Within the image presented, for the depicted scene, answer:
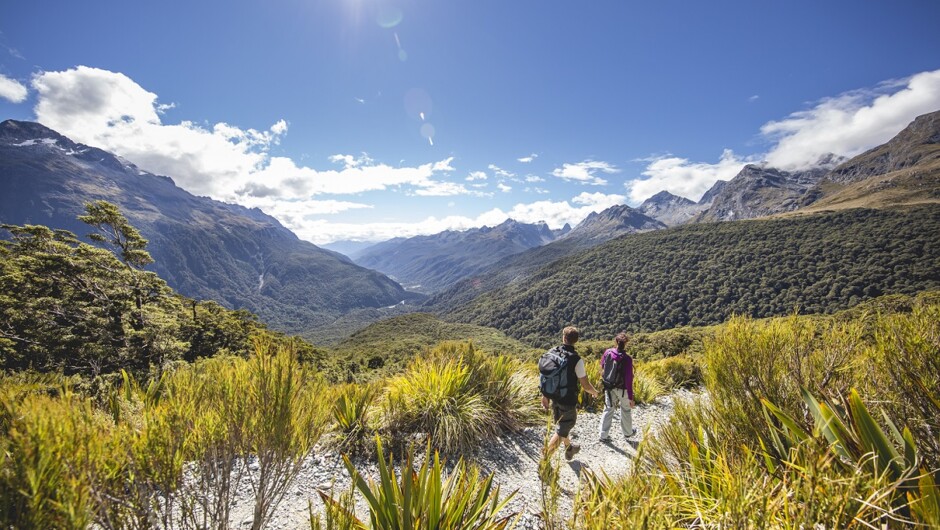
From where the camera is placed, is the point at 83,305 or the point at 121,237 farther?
the point at 121,237

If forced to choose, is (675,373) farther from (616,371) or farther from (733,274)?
(733,274)

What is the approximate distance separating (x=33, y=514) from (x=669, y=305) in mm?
119367

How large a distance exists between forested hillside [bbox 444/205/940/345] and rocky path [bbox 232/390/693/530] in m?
84.8

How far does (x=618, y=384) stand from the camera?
20.5ft

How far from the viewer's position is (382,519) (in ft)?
7.77

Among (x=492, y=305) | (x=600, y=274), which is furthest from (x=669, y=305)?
(x=492, y=305)

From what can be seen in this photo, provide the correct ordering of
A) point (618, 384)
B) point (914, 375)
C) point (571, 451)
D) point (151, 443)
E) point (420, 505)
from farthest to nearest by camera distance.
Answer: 1. point (618, 384)
2. point (571, 451)
3. point (914, 375)
4. point (420, 505)
5. point (151, 443)

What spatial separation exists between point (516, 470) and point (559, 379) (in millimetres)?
1455

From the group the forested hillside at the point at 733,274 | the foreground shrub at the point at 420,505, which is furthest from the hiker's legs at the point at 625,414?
the forested hillside at the point at 733,274

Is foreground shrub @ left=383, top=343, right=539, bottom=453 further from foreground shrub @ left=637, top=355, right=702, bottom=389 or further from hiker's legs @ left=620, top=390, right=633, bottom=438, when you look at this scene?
foreground shrub @ left=637, top=355, right=702, bottom=389

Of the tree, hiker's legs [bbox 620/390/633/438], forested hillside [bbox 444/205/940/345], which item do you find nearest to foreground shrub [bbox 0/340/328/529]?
hiker's legs [bbox 620/390/633/438]

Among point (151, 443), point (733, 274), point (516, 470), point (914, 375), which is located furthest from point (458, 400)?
point (733, 274)

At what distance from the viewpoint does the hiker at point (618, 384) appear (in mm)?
6188

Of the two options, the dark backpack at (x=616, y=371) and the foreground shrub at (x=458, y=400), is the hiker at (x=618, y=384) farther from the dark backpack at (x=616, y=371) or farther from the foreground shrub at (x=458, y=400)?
the foreground shrub at (x=458, y=400)
